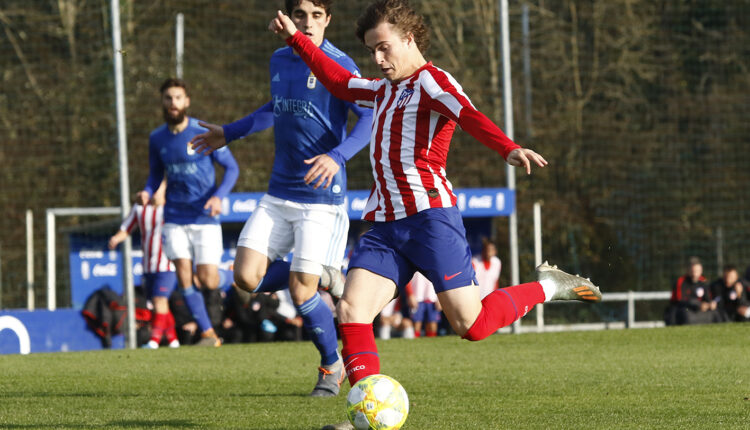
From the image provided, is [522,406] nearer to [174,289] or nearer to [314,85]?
[314,85]

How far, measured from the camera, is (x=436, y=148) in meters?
5.34

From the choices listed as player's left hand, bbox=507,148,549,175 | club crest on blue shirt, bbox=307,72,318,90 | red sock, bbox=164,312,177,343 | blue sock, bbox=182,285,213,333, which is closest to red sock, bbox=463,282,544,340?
player's left hand, bbox=507,148,549,175

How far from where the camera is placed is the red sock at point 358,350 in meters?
5.00

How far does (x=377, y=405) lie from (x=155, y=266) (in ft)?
25.0

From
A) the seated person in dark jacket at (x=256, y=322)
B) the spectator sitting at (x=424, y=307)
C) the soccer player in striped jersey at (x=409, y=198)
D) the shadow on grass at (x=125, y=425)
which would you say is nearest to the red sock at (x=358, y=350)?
the soccer player in striped jersey at (x=409, y=198)

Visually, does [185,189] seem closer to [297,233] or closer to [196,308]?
[196,308]

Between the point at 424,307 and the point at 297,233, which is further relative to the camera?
the point at 424,307

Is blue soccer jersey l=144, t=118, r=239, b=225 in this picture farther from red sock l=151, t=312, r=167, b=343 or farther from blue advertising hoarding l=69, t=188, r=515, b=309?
blue advertising hoarding l=69, t=188, r=515, b=309

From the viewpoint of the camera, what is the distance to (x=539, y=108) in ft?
80.1

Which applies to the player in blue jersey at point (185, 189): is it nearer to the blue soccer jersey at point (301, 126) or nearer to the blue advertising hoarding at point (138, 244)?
the blue advertising hoarding at point (138, 244)

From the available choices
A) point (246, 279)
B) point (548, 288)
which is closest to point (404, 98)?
point (548, 288)

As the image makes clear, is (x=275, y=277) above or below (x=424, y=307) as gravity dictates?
above

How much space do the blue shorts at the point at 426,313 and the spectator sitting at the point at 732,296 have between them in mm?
3723

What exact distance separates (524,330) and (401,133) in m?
8.92
